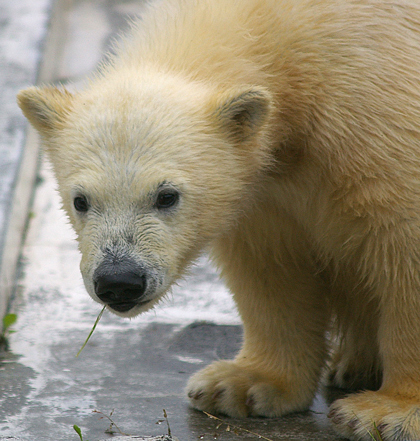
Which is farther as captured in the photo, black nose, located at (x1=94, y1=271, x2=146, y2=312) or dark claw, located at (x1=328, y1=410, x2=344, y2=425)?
dark claw, located at (x1=328, y1=410, x2=344, y2=425)

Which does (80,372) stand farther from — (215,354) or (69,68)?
(69,68)

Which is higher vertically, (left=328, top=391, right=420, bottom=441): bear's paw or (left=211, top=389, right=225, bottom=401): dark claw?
(left=328, top=391, right=420, bottom=441): bear's paw

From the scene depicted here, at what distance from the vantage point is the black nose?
345 cm

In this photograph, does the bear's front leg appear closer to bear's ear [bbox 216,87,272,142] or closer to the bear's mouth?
bear's ear [bbox 216,87,272,142]

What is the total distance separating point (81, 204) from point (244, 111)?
884mm

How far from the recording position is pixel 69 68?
9.57 meters

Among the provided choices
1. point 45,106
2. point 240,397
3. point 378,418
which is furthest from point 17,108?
point 378,418

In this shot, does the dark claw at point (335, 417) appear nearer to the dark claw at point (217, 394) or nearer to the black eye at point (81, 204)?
the dark claw at point (217, 394)

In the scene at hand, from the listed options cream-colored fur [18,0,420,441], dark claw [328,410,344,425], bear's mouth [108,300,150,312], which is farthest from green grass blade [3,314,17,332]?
dark claw [328,410,344,425]

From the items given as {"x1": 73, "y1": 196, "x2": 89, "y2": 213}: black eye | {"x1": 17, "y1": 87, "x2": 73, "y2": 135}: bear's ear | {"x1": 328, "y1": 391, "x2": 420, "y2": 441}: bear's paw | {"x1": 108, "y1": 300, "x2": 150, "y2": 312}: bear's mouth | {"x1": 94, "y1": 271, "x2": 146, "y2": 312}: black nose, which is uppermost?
{"x1": 17, "y1": 87, "x2": 73, "y2": 135}: bear's ear

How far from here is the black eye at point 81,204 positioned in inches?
145

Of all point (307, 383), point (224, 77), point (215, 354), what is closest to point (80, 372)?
point (215, 354)

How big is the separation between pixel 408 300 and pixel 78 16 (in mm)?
8395

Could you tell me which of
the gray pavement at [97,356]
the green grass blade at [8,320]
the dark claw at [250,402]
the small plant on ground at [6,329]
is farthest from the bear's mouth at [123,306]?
the green grass blade at [8,320]
